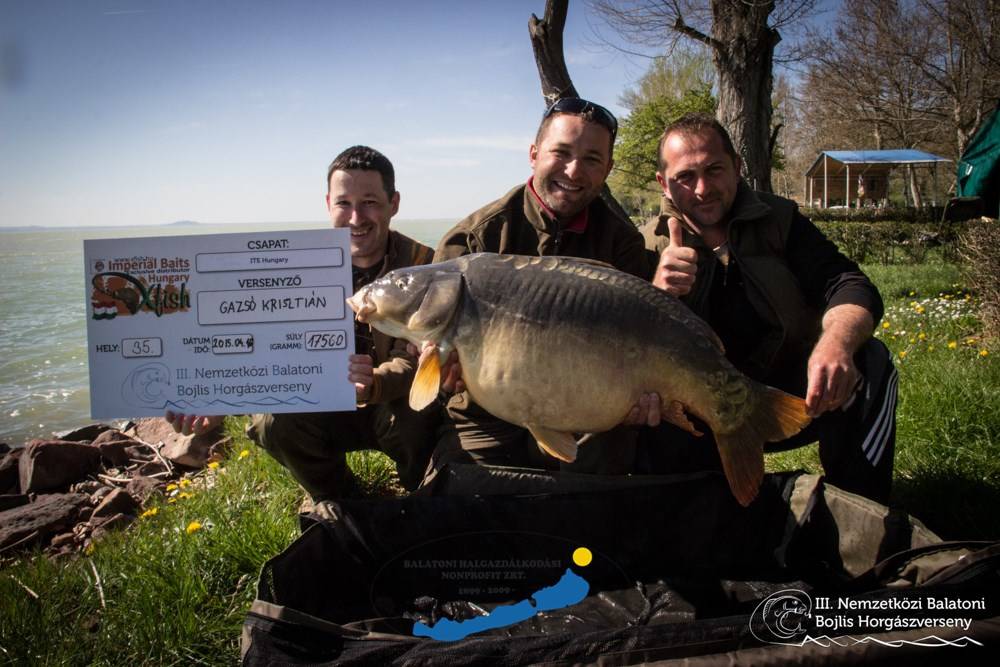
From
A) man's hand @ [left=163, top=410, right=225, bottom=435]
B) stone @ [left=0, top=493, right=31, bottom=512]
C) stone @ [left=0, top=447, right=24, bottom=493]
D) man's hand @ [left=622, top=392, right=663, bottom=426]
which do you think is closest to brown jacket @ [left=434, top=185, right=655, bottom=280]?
man's hand @ [left=622, top=392, right=663, bottom=426]

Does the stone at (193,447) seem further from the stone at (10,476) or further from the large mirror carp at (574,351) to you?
the large mirror carp at (574,351)

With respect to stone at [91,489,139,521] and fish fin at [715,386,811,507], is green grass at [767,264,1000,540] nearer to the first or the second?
fish fin at [715,386,811,507]

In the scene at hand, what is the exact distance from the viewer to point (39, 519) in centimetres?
293

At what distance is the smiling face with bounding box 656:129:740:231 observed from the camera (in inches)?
75.5

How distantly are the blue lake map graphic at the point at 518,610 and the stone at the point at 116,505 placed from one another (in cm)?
209

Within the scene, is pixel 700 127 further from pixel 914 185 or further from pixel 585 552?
pixel 914 185

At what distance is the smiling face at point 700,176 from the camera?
192 centimetres

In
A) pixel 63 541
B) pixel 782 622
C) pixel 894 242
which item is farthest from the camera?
pixel 894 242

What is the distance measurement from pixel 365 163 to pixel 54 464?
2882 mm

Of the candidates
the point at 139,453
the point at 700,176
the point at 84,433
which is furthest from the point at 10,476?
the point at 700,176

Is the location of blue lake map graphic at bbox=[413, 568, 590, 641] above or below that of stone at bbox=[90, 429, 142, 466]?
above

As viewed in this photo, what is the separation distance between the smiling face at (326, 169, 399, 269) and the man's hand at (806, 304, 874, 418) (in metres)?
1.39

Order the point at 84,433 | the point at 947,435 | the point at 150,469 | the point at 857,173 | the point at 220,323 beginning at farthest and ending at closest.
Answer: the point at 857,173
the point at 84,433
the point at 150,469
the point at 947,435
the point at 220,323

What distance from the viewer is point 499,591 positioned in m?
1.70
